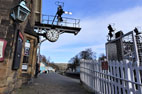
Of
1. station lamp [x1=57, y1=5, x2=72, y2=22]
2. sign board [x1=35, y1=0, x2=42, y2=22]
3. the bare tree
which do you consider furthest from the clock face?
the bare tree

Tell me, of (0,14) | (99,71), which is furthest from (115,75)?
(0,14)

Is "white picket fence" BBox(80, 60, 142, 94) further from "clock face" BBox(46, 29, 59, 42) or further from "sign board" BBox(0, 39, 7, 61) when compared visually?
"clock face" BBox(46, 29, 59, 42)

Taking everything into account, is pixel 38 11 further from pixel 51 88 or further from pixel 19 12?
pixel 51 88

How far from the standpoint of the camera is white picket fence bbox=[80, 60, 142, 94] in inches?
87.7

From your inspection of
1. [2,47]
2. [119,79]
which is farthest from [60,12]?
[119,79]

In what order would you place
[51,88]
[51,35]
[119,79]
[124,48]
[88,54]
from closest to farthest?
[119,79] < [51,88] < [124,48] < [51,35] < [88,54]

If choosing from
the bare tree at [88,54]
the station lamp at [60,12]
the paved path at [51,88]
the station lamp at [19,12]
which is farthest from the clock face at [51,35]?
the bare tree at [88,54]

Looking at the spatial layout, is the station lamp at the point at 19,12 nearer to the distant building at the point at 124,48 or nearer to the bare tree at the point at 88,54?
the distant building at the point at 124,48

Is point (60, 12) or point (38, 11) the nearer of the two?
point (60, 12)

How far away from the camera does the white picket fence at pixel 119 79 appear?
2229mm

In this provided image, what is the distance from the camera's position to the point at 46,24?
31.7 feet

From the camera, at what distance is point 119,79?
2711 mm

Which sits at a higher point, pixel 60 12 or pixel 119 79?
pixel 60 12

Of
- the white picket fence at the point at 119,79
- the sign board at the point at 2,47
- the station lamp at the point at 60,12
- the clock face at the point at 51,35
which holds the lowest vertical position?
the white picket fence at the point at 119,79
